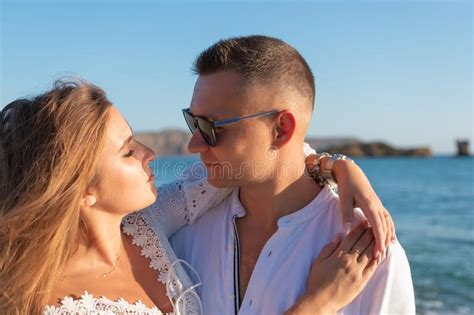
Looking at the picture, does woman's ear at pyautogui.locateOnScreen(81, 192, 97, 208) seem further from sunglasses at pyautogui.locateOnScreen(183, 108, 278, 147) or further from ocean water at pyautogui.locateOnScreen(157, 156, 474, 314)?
ocean water at pyautogui.locateOnScreen(157, 156, 474, 314)

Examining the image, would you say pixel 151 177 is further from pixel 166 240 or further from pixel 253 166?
pixel 253 166

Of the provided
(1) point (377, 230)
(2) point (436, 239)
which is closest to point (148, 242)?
(1) point (377, 230)

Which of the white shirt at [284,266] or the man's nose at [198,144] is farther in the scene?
the man's nose at [198,144]

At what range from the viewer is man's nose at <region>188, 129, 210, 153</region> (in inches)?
120

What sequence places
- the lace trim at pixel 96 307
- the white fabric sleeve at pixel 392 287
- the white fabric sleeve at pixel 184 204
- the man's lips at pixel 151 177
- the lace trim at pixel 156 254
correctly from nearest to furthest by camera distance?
1. the lace trim at pixel 96 307
2. the white fabric sleeve at pixel 392 287
3. the lace trim at pixel 156 254
4. the man's lips at pixel 151 177
5. the white fabric sleeve at pixel 184 204

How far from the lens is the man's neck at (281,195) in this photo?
3014mm

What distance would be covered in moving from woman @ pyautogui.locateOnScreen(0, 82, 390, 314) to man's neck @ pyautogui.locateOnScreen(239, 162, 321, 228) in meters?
0.43

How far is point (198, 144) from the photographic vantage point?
3.04 m

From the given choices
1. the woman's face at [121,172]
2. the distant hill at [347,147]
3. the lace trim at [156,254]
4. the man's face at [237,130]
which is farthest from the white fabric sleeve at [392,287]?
the distant hill at [347,147]

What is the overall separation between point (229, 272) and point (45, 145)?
1170mm

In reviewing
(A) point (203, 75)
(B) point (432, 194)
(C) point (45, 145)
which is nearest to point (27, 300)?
(C) point (45, 145)

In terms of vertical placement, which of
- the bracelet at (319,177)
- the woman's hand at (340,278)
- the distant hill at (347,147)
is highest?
the bracelet at (319,177)

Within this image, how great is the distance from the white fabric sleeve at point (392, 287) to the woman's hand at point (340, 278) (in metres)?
0.06

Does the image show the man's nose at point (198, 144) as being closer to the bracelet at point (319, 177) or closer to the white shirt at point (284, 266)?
the white shirt at point (284, 266)
